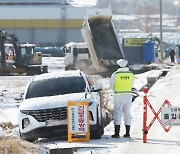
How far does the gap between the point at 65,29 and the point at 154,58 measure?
133 feet

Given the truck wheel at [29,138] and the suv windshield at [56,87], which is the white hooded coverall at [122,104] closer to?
the suv windshield at [56,87]

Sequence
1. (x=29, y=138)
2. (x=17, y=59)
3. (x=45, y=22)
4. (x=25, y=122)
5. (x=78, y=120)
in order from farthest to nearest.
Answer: (x=45, y=22), (x=17, y=59), (x=29, y=138), (x=25, y=122), (x=78, y=120)

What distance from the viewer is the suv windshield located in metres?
17.8

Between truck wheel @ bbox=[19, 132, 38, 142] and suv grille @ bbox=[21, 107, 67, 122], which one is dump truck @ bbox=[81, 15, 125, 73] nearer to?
truck wheel @ bbox=[19, 132, 38, 142]

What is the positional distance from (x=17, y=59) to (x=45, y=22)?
169 feet

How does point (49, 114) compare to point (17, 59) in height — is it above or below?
above

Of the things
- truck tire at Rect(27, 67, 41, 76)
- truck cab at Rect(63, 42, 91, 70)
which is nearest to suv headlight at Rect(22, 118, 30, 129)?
truck tire at Rect(27, 67, 41, 76)

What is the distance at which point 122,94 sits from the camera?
16375 mm

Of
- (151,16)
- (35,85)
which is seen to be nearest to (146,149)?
(35,85)

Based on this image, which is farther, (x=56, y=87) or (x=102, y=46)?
(x=102, y=46)

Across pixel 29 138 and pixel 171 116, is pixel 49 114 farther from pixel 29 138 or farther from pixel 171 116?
pixel 171 116

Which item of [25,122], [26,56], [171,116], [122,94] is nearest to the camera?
[171,116]

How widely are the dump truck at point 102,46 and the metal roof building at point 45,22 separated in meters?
50.6

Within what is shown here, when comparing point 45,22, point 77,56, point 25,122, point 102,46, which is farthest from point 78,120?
point 45,22
